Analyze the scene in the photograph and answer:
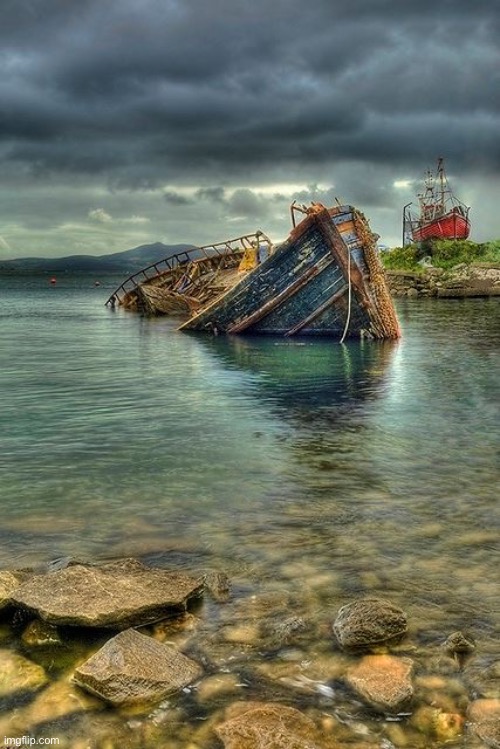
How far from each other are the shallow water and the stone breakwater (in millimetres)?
35815

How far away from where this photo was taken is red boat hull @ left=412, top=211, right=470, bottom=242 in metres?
63.8

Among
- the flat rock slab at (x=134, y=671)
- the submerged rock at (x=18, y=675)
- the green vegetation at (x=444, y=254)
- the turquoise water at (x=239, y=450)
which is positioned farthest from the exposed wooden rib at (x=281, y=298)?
the green vegetation at (x=444, y=254)

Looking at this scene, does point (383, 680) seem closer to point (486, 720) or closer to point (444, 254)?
point (486, 720)

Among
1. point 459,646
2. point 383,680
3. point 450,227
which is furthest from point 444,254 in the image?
point 383,680

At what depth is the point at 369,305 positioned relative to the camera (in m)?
22.9

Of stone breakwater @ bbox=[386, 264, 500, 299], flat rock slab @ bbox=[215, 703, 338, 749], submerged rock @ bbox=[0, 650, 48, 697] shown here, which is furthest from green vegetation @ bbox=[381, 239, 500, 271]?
flat rock slab @ bbox=[215, 703, 338, 749]

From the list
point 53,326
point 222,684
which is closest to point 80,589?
point 222,684

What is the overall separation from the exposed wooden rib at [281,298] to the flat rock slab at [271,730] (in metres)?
19.6

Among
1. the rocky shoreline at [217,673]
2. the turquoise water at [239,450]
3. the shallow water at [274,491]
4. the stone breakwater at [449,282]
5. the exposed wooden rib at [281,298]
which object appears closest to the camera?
the rocky shoreline at [217,673]

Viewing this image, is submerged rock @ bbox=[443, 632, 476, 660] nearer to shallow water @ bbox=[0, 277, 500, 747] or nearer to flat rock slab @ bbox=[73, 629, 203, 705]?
shallow water @ bbox=[0, 277, 500, 747]

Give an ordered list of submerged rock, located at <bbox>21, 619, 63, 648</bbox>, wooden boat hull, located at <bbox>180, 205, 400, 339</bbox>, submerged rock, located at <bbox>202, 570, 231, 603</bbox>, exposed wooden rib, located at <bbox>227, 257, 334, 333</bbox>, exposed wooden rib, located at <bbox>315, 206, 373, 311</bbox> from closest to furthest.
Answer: submerged rock, located at <bbox>21, 619, 63, 648</bbox>, submerged rock, located at <bbox>202, 570, 231, 603</bbox>, exposed wooden rib, located at <bbox>315, 206, 373, 311</bbox>, wooden boat hull, located at <bbox>180, 205, 400, 339</bbox>, exposed wooden rib, located at <bbox>227, 257, 334, 333</bbox>

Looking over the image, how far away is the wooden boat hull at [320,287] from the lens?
70.8ft

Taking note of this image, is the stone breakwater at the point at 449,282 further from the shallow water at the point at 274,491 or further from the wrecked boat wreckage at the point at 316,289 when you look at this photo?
the shallow water at the point at 274,491

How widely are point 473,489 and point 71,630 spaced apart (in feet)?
15.9
